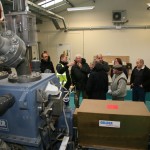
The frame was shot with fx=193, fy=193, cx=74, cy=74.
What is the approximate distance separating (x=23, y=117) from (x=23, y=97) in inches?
5.7

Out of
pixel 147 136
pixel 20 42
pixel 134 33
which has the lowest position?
pixel 147 136

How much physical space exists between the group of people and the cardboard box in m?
1.29

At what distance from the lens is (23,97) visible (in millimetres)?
1168

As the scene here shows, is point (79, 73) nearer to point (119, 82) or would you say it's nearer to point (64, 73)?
point (64, 73)

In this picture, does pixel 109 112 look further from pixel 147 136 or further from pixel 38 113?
pixel 38 113

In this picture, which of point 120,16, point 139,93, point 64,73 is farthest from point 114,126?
point 120,16

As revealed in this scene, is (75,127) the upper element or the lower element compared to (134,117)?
lower

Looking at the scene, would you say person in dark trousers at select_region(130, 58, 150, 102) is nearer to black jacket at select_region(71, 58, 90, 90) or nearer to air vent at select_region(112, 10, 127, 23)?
black jacket at select_region(71, 58, 90, 90)

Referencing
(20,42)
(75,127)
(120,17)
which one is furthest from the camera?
(120,17)

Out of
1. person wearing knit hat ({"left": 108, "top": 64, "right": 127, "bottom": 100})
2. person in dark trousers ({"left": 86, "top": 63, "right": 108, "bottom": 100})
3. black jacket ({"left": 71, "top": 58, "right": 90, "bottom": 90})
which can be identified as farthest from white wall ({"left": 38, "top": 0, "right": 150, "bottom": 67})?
person wearing knit hat ({"left": 108, "top": 64, "right": 127, "bottom": 100})

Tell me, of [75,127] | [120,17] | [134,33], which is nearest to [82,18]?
[120,17]

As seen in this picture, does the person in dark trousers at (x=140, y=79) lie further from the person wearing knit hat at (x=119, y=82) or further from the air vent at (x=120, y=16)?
the air vent at (x=120, y=16)

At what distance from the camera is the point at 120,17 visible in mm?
7164

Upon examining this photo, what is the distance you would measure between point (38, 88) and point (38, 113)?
16 cm
